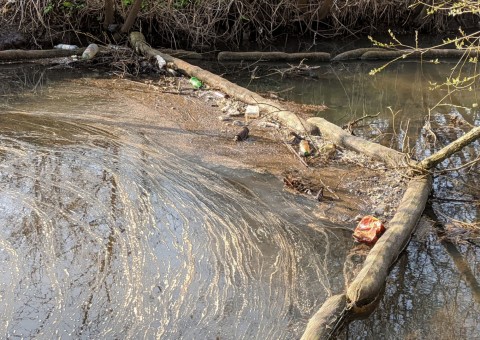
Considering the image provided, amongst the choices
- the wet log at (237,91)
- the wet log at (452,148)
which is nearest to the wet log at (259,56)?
the wet log at (237,91)

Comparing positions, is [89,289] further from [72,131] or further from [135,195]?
[72,131]

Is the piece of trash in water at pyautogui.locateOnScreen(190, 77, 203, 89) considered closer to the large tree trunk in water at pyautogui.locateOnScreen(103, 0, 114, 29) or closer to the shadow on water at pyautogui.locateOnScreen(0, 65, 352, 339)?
the shadow on water at pyautogui.locateOnScreen(0, 65, 352, 339)

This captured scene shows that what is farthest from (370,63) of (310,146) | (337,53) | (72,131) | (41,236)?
(41,236)

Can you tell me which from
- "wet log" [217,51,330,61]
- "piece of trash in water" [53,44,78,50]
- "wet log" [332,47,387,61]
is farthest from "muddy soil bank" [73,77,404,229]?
"wet log" [332,47,387,61]

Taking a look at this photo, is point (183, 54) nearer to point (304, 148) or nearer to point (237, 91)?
point (237, 91)

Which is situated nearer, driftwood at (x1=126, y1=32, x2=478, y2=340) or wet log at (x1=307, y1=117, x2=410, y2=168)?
driftwood at (x1=126, y1=32, x2=478, y2=340)

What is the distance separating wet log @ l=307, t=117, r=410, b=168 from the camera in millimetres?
5511

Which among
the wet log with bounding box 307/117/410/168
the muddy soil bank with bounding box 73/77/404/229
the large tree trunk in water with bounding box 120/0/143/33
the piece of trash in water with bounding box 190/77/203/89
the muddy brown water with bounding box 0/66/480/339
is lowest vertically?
the muddy brown water with bounding box 0/66/480/339

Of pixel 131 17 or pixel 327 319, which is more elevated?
pixel 131 17

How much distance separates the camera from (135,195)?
4.81 metres

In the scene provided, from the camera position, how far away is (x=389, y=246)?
4.11m

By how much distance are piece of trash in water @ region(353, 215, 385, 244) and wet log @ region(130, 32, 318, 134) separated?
194cm

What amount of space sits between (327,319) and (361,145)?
2.78 m

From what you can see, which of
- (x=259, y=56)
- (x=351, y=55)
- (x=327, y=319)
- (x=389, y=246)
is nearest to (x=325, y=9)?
(x=351, y=55)
